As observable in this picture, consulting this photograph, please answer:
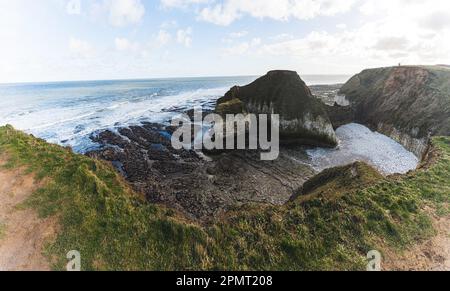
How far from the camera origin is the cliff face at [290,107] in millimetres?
31984

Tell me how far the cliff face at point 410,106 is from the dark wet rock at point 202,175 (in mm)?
14023

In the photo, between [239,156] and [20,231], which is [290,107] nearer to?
[239,156]

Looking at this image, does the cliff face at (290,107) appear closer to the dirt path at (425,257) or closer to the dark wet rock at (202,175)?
the dark wet rock at (202,175)

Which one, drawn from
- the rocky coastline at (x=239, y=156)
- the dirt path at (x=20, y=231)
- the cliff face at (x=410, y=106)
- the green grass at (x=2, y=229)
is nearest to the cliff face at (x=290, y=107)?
the rocky coastline at (x=239, y=156)

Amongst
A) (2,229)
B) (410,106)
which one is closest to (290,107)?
(410,106)

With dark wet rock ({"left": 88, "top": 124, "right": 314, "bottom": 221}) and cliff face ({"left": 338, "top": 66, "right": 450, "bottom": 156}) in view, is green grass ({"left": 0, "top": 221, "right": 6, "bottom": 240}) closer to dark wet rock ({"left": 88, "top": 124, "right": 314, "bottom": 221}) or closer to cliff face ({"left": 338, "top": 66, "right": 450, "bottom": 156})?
dark wet rock ({"left": 88, "top": 124, "right": 314, "bottom": 221})

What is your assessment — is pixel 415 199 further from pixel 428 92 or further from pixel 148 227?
pixel 428 92

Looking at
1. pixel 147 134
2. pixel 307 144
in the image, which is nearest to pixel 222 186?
pixel 307 144

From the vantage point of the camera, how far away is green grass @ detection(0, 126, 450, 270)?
8.85 meters

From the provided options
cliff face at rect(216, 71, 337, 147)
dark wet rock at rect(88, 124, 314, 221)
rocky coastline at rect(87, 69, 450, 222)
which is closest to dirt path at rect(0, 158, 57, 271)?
rocky coastline at rect(87, 69, 450, 222)

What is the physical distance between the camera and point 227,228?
33.7 feet

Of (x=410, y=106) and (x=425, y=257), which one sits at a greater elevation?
(x=410, y=106)

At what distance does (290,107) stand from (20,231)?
29.6 metres
